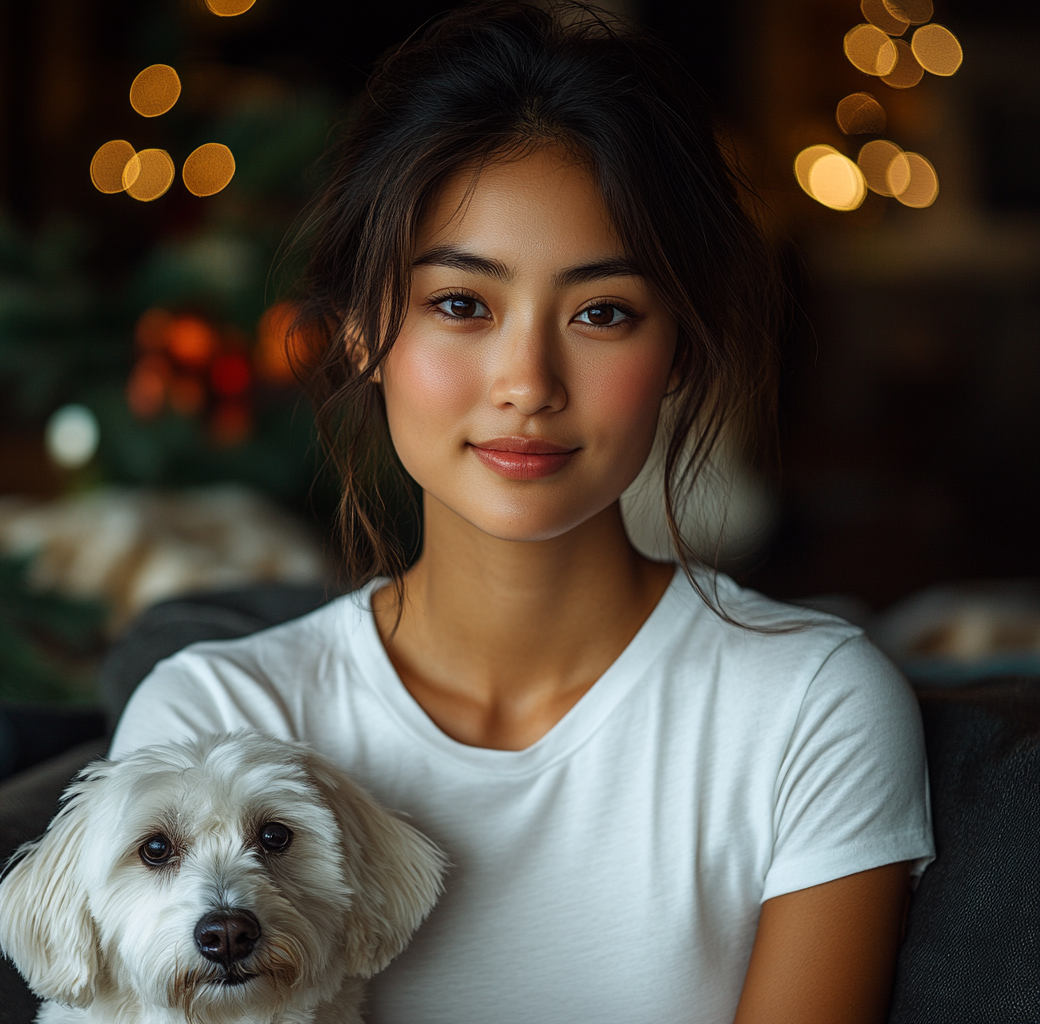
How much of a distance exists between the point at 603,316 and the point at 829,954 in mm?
620

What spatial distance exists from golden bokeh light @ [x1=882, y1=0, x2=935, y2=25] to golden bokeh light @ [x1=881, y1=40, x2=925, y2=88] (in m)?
0.16

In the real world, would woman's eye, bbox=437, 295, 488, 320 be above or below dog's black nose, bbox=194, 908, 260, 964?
above

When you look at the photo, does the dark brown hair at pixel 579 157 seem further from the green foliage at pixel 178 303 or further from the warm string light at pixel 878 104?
the warm string light at pixel 878 104

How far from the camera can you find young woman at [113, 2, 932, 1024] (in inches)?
39.7

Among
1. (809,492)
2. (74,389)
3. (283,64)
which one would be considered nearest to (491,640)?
(74,389)

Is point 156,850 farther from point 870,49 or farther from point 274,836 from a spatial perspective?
point 870,49

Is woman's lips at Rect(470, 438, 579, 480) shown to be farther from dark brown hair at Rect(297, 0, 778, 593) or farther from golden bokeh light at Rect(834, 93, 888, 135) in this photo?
golden bokeh light at Rect(834, 93, 888, 135)

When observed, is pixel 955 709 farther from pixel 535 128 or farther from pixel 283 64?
pixel 283 64

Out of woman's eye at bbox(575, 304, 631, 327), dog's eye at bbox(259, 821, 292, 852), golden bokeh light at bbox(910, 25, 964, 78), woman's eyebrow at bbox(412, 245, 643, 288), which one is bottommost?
dog's eye at bbox(259, 821, 292, 852)

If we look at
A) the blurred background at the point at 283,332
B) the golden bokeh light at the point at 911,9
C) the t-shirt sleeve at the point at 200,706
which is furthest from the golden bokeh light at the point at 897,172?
the t-shirt sleeve at the point at 200,706

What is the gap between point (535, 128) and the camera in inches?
41.1

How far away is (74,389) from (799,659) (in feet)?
6.72

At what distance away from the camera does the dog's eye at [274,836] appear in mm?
872

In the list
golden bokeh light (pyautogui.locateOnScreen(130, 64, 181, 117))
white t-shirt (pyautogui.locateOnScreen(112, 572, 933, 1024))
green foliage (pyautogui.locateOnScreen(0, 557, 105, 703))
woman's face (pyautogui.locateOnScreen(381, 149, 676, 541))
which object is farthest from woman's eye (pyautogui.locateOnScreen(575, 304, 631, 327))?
golden bokeh light (pyautogui.locateOnScreen(130, 64, 181, 117))
